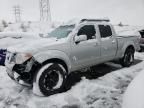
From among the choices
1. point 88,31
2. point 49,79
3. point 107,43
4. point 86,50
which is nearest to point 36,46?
point 49,79

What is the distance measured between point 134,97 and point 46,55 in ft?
7.92

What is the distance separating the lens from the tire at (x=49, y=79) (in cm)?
450

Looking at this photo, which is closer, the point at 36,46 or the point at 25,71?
the point at 25,71

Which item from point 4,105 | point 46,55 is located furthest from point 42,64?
point 4,105

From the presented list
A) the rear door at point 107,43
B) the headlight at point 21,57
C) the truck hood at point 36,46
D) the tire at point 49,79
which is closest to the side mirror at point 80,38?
the truck hood at point 36,46

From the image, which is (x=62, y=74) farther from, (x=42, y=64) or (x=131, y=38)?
(x=131, y=38)

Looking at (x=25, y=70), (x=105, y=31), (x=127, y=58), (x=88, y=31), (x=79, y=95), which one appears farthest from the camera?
(x=127, y=58)

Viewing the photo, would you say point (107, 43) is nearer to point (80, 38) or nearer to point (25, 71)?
point (80, 38)

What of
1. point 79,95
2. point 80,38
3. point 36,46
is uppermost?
point 80,38

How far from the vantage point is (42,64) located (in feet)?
15.2

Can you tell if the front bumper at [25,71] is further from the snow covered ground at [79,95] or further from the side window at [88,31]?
the side window at [88,31]

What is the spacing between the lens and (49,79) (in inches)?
187

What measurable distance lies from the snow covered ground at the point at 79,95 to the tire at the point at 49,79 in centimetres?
17

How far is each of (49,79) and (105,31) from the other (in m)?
2.86
